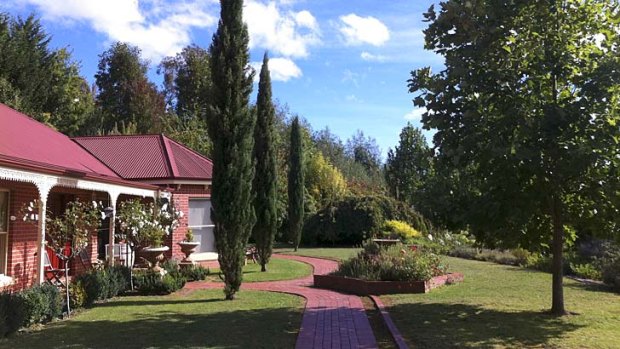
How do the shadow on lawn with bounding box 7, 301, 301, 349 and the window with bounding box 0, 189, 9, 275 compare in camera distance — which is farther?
the window with bounding box 0, 189, 9, 275

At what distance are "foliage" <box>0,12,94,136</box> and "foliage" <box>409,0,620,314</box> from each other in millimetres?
22313

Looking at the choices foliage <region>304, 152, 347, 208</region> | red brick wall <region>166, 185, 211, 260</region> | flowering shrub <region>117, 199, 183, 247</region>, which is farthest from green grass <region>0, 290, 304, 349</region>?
foliage <region>304, 152, 347, 208</region>

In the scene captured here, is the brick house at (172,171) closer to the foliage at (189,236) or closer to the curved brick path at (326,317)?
the foliage at (189,236)

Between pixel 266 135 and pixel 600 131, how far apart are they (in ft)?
A: 41.9

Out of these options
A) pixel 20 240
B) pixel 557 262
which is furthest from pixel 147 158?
pixel 557 262

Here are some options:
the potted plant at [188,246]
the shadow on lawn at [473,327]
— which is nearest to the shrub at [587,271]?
the shadow on lawn at [473,327]

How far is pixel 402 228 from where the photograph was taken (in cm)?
2819

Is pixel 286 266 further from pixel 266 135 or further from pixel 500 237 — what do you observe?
pixel 500 237

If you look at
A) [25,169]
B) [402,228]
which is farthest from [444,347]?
[402,228]

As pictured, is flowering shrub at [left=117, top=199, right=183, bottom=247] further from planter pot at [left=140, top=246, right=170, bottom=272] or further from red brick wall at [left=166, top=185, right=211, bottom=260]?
red brick wall at [left=166, top=185, right=211, bottom=260]

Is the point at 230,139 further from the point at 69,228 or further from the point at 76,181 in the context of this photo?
the point at 69,228

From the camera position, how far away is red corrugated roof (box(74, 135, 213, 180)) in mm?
18391

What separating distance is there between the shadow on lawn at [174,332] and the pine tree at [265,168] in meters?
8.91

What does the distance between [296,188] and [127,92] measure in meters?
24.3
